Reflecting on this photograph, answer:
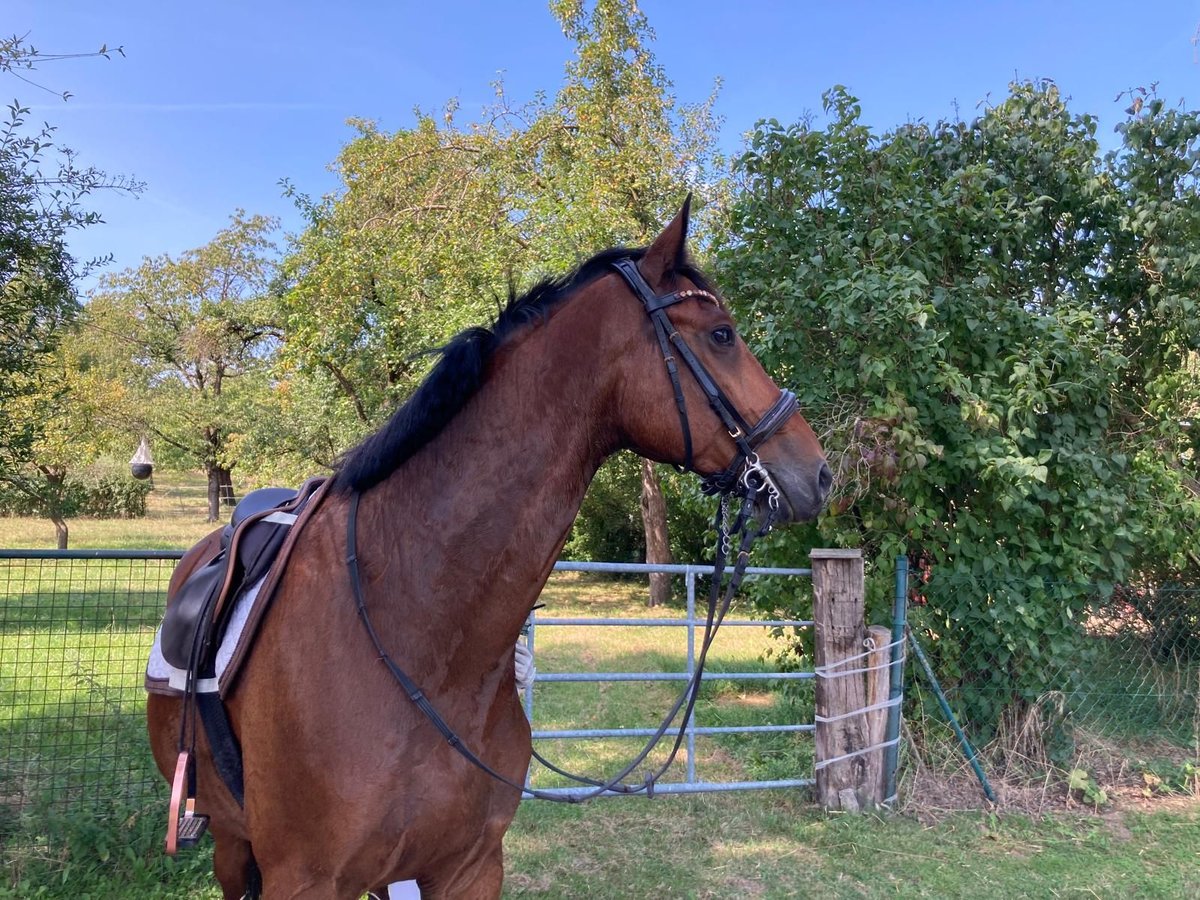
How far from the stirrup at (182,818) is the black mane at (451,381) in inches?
37.0

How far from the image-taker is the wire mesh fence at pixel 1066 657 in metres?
→ 4.91

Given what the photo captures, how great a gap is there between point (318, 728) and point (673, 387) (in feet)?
3.81

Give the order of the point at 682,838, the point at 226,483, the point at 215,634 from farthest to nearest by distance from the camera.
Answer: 1. the point at 226,483
2. the point at 682,838
3. the point at 215,634

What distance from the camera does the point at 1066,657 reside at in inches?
197

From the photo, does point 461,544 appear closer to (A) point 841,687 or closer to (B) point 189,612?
(B) point 189,612

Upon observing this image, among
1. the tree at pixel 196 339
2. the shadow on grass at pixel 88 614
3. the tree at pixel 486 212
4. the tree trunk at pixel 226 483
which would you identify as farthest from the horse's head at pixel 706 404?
the tree trunk at pixel 226 483

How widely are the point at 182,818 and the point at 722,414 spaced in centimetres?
205

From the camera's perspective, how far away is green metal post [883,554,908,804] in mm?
4727

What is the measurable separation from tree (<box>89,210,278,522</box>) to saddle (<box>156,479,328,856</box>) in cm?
2616

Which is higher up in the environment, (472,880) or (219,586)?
(219,586)

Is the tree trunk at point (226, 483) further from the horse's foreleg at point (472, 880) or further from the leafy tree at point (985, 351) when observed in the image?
the horse's foreleg at point (472, 880)

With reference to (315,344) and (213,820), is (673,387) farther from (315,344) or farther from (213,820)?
(315,344)

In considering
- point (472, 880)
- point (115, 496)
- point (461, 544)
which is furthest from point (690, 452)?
point (115, 496)

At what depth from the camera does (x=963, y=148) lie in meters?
5.56
